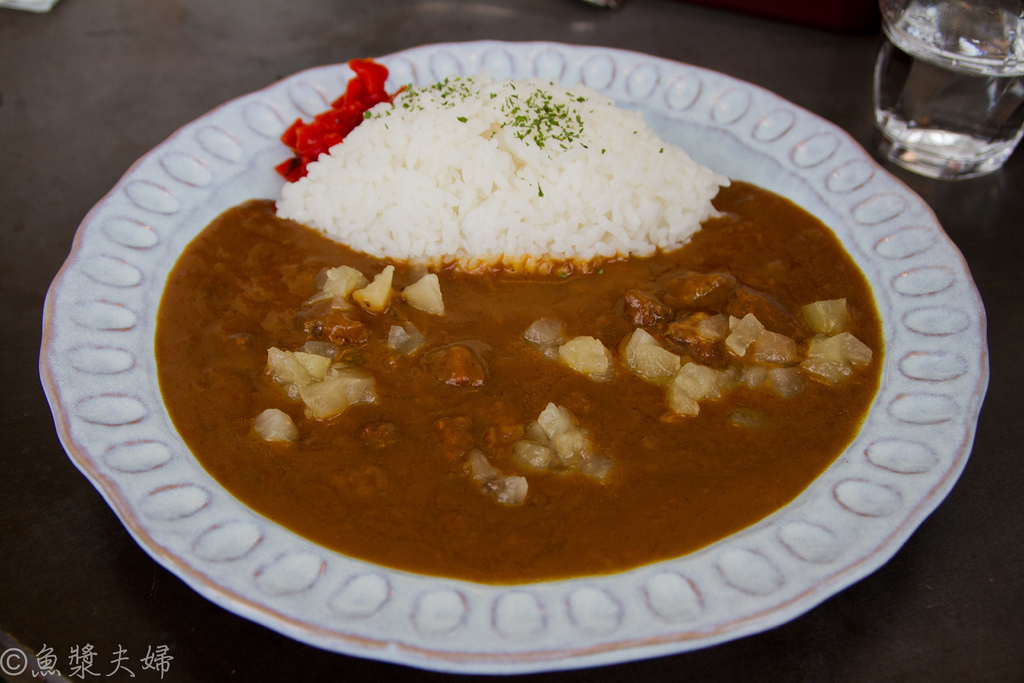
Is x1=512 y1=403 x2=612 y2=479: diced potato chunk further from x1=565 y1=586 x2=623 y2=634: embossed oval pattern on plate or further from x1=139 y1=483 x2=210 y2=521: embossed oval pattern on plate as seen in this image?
x1=139 y1=483 x2=210 y2=521: embossed oval pattern on plate

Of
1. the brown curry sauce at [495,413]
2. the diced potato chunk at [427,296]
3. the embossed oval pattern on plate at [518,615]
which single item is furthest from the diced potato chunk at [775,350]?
the embossed oval pattern on plate at [518,615]

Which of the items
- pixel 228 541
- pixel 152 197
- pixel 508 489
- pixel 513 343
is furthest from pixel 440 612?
pixel 152 197

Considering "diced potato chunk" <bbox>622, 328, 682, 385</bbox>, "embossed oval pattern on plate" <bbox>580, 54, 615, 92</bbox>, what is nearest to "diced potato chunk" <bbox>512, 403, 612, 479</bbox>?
"diced potato chunk" <bbox>622, 328, 682, 385</bbox>

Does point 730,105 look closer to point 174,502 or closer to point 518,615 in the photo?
point 518,615

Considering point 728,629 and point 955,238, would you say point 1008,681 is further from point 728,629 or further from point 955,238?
point 955,238

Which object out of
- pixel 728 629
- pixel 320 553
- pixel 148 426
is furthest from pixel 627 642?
pixel 148 426

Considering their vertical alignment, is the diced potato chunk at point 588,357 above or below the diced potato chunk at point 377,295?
above

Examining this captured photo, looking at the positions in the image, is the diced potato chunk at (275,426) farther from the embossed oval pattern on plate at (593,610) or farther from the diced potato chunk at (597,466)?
the embossed oval pattern on plate at (593,610)
